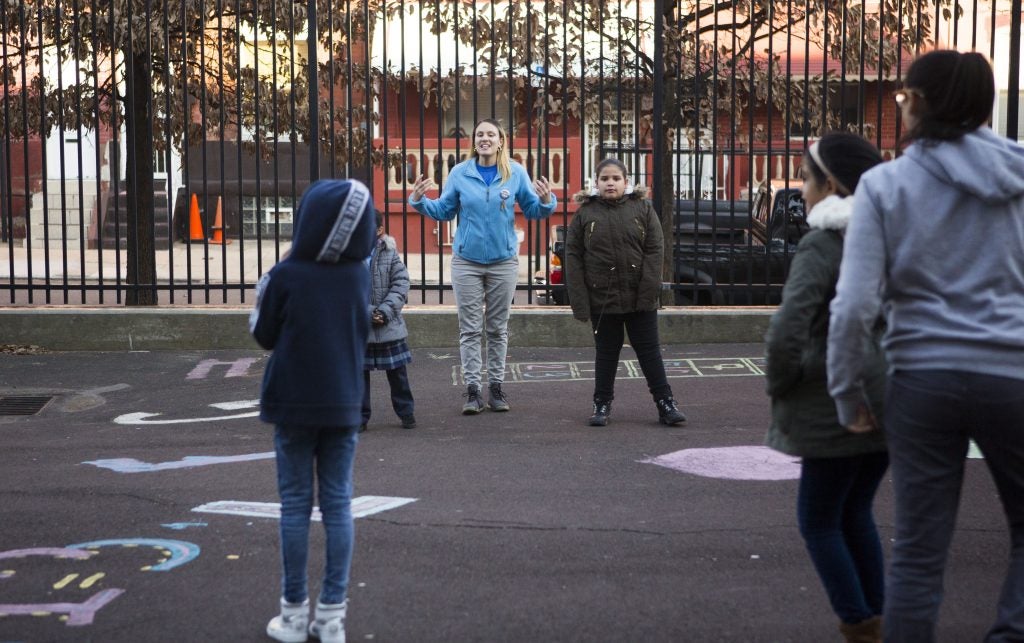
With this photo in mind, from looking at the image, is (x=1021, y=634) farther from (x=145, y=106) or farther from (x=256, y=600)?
(x=145, y=106)

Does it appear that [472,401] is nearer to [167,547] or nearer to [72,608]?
[167,547]

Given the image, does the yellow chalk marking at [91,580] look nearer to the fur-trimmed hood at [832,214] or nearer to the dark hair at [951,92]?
the fur-trimmed hood at [832,214]

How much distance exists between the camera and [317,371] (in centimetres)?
408

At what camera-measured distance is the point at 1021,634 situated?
338 centimetres

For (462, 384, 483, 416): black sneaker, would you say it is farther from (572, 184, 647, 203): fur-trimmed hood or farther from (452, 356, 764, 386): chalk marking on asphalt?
(572, 184, 647, 203): fur-trimmed hood

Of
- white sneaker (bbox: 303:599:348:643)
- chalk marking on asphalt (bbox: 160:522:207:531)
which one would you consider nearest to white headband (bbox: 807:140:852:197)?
white sneaker (bbox: 303:599:348:643)

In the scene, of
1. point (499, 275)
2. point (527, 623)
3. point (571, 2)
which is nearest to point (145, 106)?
point (571, 2)

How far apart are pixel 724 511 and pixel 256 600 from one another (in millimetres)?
2175

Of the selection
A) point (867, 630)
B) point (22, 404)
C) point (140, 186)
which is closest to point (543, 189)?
point (22, 404)

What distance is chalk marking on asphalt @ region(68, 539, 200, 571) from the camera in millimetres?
5039

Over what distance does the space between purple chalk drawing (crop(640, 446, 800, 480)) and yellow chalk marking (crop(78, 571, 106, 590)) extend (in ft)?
9.69

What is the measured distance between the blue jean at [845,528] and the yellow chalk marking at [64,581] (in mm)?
2682

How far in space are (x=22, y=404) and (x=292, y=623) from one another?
5.52 m

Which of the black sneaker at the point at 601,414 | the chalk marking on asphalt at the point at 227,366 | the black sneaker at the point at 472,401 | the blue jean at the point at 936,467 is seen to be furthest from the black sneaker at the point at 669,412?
the blue jean at the point at 936,467
